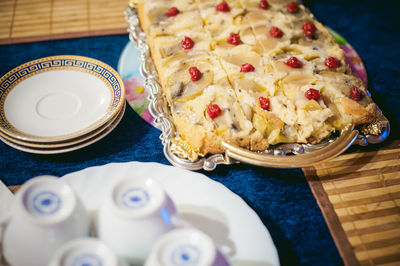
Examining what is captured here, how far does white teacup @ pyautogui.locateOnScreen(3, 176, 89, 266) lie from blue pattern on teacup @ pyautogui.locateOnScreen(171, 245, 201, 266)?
0.90 ft

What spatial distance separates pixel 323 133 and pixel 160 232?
0.97 metres

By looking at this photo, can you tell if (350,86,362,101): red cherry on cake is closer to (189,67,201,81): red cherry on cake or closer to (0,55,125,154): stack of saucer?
(189,67,201,81): red cherry on cake

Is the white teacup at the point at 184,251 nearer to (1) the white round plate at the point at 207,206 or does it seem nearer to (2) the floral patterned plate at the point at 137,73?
(1) the white round plate at the point at 207,206

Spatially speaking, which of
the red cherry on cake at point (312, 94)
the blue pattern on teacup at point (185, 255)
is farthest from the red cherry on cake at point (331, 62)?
the blue pattern on teacup at point (185, 255)

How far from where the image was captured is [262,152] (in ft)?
4.91

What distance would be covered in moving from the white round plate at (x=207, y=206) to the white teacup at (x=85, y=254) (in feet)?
0.79

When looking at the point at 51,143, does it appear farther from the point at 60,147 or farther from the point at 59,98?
the point at 59,98

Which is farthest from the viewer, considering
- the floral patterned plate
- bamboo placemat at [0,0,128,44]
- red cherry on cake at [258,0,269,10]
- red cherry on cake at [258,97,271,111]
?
bamboo placemat at [0,0,128,44]

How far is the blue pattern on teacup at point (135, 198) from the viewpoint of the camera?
866 millimetres

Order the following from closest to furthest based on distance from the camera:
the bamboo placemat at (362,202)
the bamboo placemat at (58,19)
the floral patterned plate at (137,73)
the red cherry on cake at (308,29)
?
the bamboo placemat at (362,202) → the floral patterned plate at (137,73) → the red cherry on cake at (308,29) → the bamboo placemat at (58,19)

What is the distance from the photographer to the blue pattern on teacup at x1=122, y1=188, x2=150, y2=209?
0.87 m

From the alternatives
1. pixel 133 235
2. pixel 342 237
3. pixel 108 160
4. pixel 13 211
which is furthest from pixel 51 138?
pixel 342 237

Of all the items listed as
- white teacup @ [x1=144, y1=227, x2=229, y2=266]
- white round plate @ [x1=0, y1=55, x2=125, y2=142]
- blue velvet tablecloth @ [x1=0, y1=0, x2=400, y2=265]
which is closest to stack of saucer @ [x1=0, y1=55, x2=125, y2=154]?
white round plate @ [x1=0, y1=55, x2=125, y2=142]

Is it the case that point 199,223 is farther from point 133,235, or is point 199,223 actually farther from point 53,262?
point 53,262
